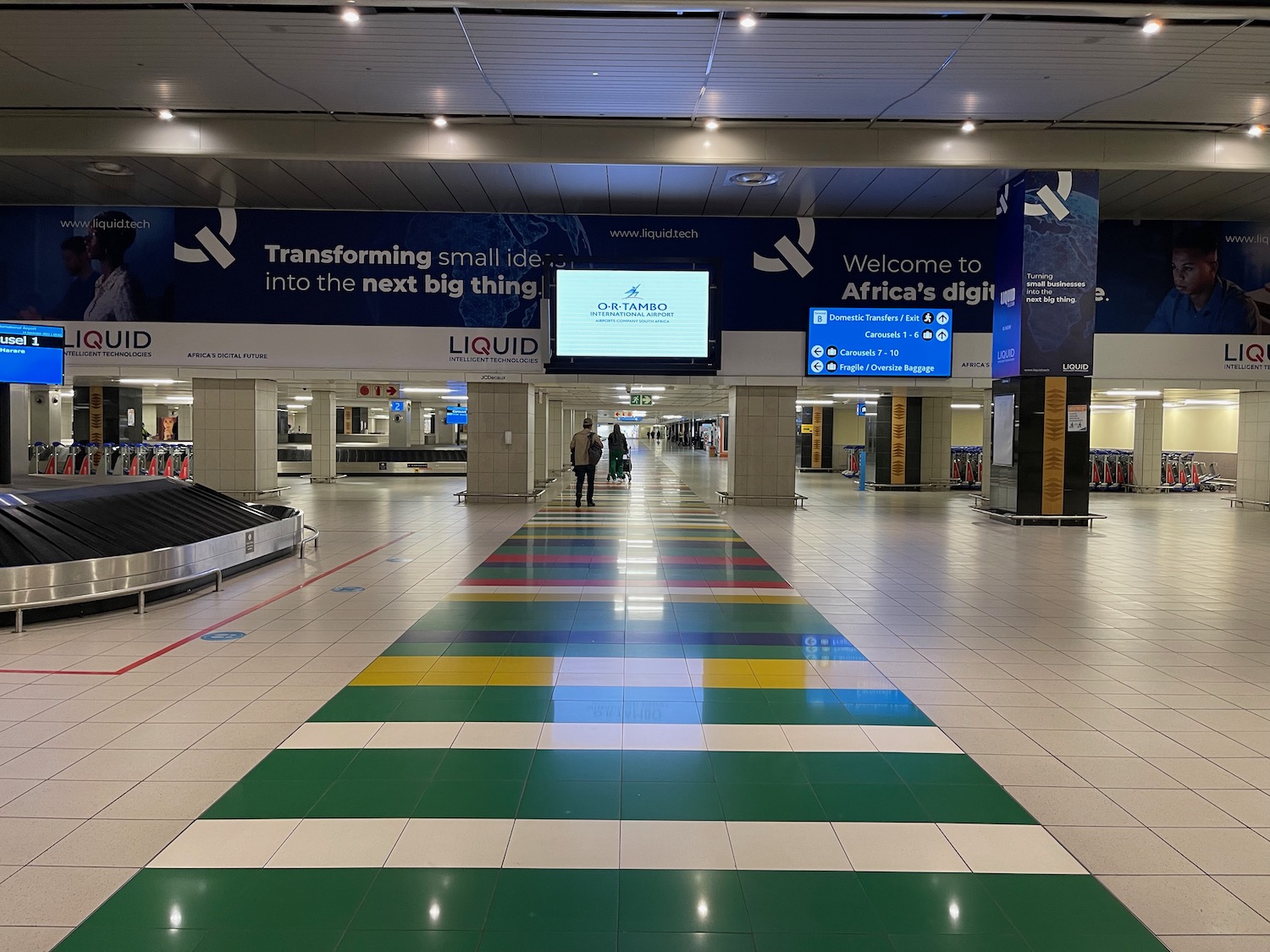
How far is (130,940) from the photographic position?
8.87 feet

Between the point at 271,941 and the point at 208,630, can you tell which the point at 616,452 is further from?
the point at 271,941

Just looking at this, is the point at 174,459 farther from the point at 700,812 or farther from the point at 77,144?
the point at 700,812

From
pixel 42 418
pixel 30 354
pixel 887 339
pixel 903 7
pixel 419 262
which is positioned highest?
pixel 903 7

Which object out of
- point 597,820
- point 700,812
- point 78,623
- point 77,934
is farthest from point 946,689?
point 78,623

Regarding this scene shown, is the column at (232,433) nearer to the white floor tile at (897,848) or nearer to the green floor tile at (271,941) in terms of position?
the green floor tile at (271,941)

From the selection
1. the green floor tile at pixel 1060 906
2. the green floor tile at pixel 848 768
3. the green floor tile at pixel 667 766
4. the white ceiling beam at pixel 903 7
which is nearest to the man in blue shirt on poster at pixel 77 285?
the white ceiling beam at pixel 903 7

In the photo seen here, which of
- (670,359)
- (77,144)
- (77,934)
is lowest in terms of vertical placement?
(77,934)

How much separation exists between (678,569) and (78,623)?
19.3 feet

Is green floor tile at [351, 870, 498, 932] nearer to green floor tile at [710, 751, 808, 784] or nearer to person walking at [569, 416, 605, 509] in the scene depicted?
green floor tile at [710, 751, 808, 784]

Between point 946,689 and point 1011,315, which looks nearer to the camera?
point 946,689

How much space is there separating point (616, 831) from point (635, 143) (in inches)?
434

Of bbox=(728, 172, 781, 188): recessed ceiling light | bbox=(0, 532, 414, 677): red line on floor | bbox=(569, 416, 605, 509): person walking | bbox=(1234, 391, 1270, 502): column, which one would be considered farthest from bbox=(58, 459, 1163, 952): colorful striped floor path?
bbox=(1234, 391, 1270, 502): column

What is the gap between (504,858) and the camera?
3.24 meters

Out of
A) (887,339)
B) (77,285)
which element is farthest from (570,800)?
(77,285)
